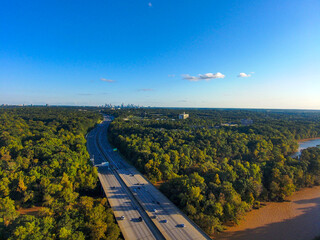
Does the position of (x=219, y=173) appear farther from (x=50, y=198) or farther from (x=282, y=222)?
(x=50, y=198)

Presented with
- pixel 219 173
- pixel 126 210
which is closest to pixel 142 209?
pixel 126 210

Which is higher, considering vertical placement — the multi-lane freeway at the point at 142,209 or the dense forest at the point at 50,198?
the dense forest at the point at 50,198

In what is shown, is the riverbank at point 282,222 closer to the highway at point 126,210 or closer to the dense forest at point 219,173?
the dense forest at point 219,173

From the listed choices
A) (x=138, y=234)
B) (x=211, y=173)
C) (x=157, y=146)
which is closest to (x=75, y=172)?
(x=138, y=234)

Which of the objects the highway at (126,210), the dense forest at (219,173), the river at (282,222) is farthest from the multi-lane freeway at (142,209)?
the river at (282,222)

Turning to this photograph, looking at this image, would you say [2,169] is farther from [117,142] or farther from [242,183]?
[242,183]

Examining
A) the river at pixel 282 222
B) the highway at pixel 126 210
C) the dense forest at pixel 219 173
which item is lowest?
the river at pixel 282 222
